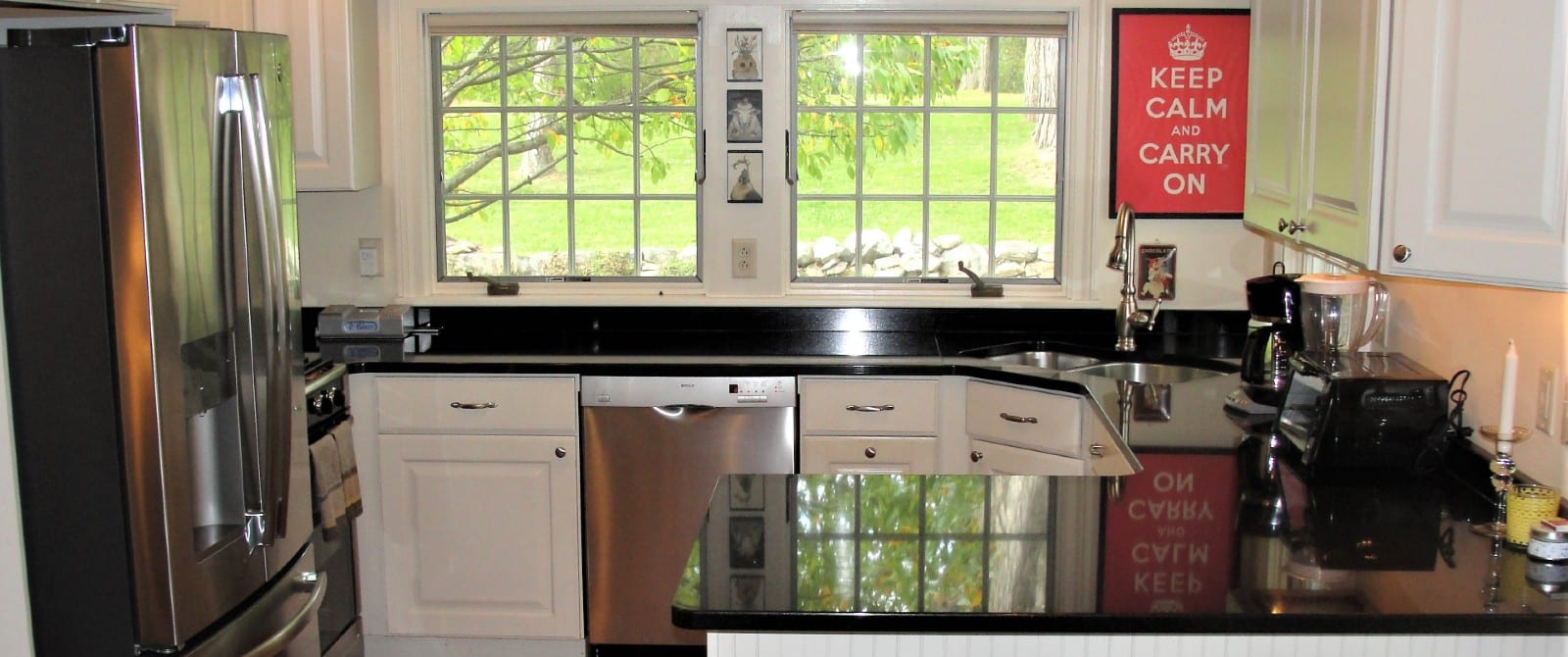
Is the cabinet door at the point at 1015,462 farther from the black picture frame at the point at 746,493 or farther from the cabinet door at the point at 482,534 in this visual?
the black picture frame at the point at 746,493

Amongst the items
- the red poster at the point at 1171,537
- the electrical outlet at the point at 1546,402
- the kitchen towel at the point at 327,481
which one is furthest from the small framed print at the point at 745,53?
the electrical outlet at the point at 1546,402

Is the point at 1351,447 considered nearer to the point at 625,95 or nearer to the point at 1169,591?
the point at 1169,591

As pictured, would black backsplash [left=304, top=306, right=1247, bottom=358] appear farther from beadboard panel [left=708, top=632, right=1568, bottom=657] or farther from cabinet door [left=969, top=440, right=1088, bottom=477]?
→ beadboard panel [left=708, top=632, right=1568, bottom=657]

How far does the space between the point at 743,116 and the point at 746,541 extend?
91.0 inches

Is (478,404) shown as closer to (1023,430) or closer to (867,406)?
(867,406)

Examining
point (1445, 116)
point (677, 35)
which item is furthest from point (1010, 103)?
point (1445, 116)

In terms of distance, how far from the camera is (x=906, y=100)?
4320 mm

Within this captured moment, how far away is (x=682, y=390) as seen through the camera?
382cm

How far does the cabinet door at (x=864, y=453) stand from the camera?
3889 mm

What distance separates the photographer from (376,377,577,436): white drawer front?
12.5 feet

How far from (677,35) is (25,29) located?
207 centimetres

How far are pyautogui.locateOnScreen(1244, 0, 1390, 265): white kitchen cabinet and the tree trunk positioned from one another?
876mm

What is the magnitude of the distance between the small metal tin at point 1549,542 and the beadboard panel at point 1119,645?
210mm

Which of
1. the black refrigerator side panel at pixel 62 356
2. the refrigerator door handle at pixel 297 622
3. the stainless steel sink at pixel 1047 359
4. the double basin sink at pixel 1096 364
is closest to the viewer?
the black refrigerator side panel at pixel 62 356
